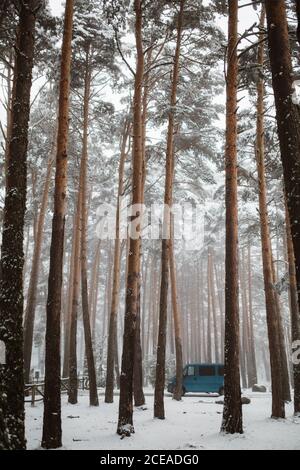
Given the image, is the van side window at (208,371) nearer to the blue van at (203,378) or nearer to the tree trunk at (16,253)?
the blue van at (203,378)

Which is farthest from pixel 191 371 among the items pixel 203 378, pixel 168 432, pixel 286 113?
pixel 286 113

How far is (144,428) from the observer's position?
966cm

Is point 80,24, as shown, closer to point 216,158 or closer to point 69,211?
point 216,158

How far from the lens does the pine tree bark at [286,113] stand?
5008 mm

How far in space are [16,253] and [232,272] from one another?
4.94 meters

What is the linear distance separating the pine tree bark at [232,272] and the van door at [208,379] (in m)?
13.5

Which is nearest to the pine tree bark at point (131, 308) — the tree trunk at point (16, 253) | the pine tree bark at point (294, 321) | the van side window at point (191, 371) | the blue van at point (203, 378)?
the tree trunk at point (16, 253)

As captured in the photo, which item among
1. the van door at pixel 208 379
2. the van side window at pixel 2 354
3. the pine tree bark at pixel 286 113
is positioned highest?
the pine tree bark at pixel 286 113

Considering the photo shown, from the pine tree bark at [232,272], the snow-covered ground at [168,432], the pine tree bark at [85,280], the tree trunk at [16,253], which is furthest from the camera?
the pine tree bark at [85,280]

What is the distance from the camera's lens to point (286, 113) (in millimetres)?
5266

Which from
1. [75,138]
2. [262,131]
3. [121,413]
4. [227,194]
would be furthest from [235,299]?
[75,138]

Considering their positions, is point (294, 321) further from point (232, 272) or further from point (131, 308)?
point (131, 308)

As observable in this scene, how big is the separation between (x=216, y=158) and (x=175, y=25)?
5988 mm
